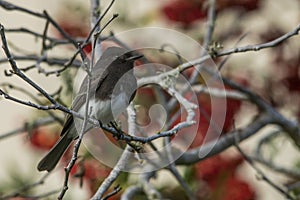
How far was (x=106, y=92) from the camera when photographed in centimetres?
241

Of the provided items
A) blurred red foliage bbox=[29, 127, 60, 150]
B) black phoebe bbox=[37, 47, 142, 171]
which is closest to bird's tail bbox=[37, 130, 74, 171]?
black phoebe bbox=[37, 47, 142, 171]

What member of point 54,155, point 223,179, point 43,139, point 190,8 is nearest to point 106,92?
point 54,155

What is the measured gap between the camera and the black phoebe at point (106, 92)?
234 cm

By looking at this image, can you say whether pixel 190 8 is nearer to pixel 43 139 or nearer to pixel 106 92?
pixel 43 139

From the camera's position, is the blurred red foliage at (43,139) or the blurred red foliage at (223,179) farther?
the blurred red foliage at (43,139)

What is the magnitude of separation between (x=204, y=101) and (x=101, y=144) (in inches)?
23.6

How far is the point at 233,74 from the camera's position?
3.38 meters

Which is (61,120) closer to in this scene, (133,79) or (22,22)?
(133,79)

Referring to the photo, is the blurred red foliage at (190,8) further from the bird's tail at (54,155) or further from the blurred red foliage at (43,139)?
the bird's tail at (54,155)

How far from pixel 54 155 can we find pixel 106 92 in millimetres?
228

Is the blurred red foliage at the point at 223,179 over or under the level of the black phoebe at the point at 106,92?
under

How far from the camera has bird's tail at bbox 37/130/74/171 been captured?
7.76 feet

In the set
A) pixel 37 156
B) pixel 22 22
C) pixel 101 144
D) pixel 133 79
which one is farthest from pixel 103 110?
pixel 22 22

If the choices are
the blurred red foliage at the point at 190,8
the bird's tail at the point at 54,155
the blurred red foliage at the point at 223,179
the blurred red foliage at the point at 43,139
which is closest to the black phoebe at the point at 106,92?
the bird's tail at the point at 54,155
